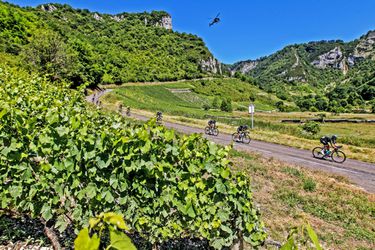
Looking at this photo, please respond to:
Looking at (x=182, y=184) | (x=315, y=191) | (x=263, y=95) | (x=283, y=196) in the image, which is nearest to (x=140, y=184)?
(x=182, y=184)

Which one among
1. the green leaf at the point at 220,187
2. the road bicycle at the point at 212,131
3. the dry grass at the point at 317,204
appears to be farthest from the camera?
the road bicycle at the point at 212,131

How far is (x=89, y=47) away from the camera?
92.6m

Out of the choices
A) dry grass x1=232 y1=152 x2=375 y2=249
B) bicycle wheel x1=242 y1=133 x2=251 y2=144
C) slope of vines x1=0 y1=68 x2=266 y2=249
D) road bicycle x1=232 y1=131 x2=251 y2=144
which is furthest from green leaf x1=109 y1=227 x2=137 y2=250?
bicycle wheel x1=242 y1=133 x2=251 y2=144

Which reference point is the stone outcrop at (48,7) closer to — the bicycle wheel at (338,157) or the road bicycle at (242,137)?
the road bicycle at (242,137)

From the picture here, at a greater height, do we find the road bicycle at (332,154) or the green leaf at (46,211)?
the green leaf at (46,211)

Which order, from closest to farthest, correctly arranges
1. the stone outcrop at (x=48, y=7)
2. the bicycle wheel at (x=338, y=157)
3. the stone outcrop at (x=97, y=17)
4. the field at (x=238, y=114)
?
the bicycle wheel at (x=338, y=157), the field at (x=238, y=114), the stone outcrop at (x=48, y=7), the stone outcrop at (x=97, y=17)

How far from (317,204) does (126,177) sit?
861 cm

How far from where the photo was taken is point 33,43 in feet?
163

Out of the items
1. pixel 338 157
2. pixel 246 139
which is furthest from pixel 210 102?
pixel 338 157

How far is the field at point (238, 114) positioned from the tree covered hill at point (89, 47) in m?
9.19

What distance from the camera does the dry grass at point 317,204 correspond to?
8.73 m

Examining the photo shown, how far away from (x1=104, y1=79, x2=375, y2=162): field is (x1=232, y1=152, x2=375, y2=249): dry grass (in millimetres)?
11809

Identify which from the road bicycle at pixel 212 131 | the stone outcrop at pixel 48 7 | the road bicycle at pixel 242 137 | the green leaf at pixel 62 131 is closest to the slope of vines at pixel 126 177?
the green leaf at pixel 62 131

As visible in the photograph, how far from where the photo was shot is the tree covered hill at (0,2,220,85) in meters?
50.7
